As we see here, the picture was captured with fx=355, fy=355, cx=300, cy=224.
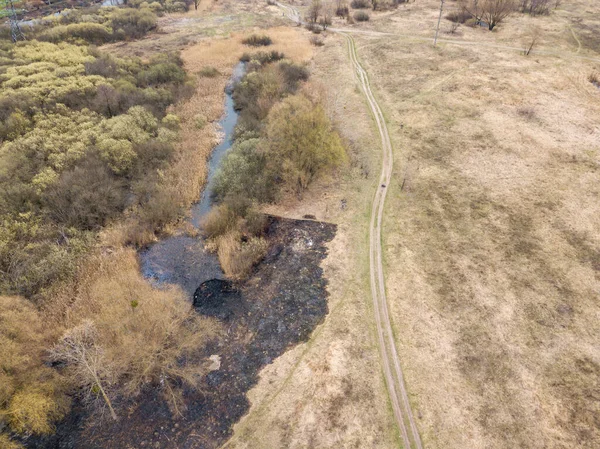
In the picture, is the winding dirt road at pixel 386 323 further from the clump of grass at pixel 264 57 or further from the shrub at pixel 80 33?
the shrub at pixel 80 33

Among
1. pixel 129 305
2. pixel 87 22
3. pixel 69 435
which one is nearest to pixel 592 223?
pixel 129 305

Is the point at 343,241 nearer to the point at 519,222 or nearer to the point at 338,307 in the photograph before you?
the point at 338,307

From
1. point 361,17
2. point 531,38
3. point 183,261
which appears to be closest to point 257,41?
point 361,17

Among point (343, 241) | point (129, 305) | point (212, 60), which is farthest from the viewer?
point (212, 60)

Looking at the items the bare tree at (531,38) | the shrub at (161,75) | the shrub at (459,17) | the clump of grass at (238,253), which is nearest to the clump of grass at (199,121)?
the shrub at (161,75)

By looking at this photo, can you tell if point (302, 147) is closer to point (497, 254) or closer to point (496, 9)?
point (497, 254)

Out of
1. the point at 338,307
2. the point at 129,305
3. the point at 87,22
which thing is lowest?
the point at 338,307
